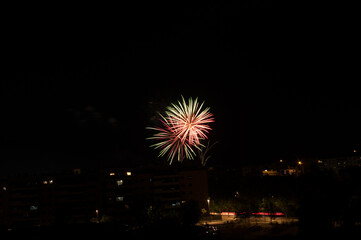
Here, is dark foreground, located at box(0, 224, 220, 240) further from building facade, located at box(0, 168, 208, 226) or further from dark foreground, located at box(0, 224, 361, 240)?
building facade, located at box(0, 168, 208, 226)

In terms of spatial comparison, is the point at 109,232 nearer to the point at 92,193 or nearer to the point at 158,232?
the point at 158,232

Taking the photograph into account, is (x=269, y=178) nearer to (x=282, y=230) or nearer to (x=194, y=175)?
(x=194, y=175)

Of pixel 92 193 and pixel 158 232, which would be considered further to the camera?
pixel 92 193

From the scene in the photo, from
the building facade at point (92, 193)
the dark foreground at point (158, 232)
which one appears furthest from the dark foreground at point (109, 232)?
the building facade at point (92, 193)

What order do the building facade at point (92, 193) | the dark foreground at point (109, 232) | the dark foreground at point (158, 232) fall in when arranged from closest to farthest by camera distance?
the dark foreground at point (158, 232), the dark foreground at point (109, 232), the building facade at point (92, 193)

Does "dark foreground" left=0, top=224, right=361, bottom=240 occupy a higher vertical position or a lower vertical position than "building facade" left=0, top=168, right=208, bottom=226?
lower

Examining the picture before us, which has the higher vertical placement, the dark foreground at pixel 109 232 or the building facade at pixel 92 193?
the building facade at pixel 92 193

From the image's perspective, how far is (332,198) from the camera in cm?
2489

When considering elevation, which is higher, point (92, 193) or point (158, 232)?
A: point (92, 193)

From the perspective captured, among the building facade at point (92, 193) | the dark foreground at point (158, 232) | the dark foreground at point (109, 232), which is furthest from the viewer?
the building facade at point (92, 193)

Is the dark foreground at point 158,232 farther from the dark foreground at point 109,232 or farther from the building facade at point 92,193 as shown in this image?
the building facade at point 92,193

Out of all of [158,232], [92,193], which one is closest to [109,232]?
[158,232]

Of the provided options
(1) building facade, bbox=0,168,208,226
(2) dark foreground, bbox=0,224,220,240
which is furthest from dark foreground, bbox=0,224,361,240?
(1) building facade, bbox=0,168,208,226

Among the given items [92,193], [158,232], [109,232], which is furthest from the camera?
[92,193]
